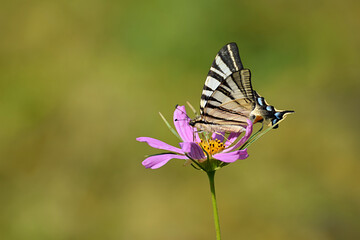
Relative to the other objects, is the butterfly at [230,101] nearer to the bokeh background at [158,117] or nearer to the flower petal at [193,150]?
the flower petal at [193,150]

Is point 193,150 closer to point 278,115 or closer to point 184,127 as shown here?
point 278,115

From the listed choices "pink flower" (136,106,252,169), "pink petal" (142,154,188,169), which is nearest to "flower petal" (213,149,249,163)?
"pink flower" (136,106,252,169)

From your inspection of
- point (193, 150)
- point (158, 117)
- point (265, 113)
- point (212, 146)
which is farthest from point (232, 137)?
point (158, 117)

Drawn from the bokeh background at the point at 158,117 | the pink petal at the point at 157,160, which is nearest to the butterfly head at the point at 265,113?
the pink petal at the point at 157,160

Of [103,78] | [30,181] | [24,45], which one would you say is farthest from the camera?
[24,45]

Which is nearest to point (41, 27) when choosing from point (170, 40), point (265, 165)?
point (170, 40)

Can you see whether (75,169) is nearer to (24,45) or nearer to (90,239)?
(90,239)
